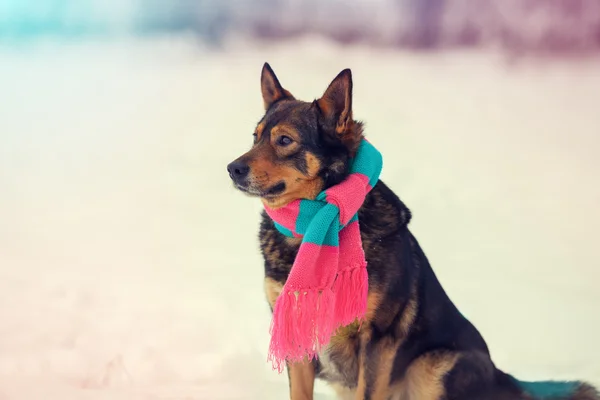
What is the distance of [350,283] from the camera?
6.31 feet

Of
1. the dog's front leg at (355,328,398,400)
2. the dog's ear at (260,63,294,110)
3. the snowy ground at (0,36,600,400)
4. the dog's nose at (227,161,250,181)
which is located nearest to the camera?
the dog's nose at (227,161,250,181)

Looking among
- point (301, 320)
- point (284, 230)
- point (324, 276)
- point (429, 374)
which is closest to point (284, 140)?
point (284, 230)

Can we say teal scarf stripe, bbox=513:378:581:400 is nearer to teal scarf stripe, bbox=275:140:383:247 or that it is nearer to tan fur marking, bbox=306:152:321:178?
teal scarf stripe, bbox=275:140:383:247

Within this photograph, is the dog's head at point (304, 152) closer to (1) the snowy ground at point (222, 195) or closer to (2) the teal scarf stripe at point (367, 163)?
(2) the teal scarf stripe at point (367, 163)

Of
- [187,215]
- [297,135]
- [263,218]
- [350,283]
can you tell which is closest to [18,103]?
[187,215]

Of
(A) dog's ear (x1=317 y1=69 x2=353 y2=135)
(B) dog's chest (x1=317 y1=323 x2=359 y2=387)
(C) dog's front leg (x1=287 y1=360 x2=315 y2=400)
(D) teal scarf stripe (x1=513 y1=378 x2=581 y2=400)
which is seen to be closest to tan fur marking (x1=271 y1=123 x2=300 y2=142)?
(A) dog's ear (x1=317 y1=69 x2=353 y2=135)

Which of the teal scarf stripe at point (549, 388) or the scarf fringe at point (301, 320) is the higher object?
the scarf fringe at point (301, 320)

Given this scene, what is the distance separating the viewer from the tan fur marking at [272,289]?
6.79ft

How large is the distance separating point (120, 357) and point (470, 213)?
1.54 m

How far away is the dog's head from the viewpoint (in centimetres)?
192

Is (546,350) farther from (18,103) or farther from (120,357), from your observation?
(18,103)

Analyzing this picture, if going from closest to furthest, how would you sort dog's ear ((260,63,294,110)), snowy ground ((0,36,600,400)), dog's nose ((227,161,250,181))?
dog's nose ((227,161,250,181))
dog's ear ((260,63,294,110))
snowy ground ((0,36,600,400))

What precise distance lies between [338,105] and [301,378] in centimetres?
88

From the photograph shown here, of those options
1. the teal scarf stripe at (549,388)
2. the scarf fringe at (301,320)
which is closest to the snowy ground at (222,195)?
the teal scarf stripe at (549,388)
